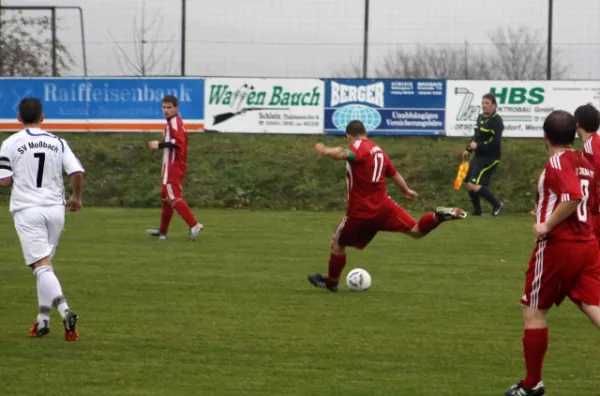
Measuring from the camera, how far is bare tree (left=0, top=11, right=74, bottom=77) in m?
28.2

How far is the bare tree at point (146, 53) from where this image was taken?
27.0 metres

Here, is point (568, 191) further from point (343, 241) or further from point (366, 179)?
point (343, 241)

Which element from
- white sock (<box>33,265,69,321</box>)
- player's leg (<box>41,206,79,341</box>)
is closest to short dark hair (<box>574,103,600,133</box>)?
player's leg (<box>41,206,79,341</box>)

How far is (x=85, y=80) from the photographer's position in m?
26.6

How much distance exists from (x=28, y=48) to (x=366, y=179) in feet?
70.1

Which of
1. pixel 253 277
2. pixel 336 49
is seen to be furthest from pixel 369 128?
pixel 253 277

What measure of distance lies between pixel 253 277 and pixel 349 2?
53.7ft

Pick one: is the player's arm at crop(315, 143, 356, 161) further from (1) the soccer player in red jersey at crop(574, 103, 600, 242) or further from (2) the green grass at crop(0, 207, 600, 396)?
(1) the soccer player in red jersey at crop(574, 103, 600, 242)

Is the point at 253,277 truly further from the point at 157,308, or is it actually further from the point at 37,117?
the point at 37,117

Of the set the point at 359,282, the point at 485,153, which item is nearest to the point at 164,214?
the point at 359,282

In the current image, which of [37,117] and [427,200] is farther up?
[37,117]

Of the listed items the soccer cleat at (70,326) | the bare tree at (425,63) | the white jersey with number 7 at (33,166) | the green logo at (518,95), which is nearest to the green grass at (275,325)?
the soccer cleat at (70,326)

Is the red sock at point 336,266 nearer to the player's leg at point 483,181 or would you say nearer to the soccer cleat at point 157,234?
the soccer cleat at point 157,234

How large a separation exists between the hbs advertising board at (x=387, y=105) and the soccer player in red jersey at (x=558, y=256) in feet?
63.0
